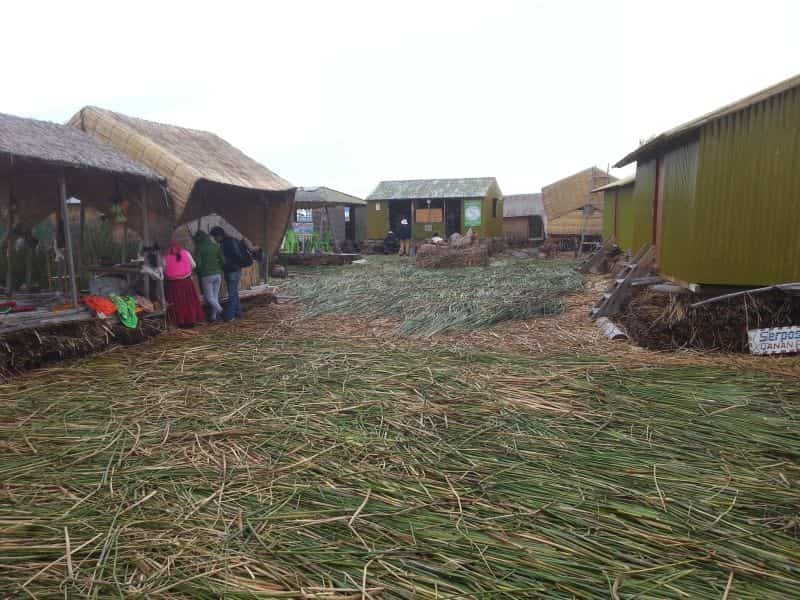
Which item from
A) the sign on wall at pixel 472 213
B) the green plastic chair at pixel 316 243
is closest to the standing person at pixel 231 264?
the green plastic chair at pixel 316 243

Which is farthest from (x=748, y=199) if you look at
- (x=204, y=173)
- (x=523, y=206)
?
(x=523, y=206)

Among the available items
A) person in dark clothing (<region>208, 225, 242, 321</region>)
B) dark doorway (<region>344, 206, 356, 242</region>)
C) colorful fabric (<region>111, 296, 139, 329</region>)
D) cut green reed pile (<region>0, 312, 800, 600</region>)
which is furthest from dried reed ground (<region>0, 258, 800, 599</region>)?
dark doorway (<region>344, 206, 356, 242</region>)

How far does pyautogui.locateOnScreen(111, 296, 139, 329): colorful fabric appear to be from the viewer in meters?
6.73

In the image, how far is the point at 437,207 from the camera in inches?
1085

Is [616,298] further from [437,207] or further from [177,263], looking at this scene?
[437,207]

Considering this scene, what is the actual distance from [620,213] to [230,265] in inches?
420

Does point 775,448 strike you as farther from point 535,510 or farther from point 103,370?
point 103,370

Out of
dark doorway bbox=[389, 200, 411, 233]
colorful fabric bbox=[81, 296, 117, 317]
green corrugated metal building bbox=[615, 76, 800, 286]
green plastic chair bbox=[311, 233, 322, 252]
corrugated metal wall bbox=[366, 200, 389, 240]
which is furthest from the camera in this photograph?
dark doorway bbox=[389, 200, 411, 233]

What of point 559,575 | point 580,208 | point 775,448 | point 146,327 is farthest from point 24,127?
point 580,208

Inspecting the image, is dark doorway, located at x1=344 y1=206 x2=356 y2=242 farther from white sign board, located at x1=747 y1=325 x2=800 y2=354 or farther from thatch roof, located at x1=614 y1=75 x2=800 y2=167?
white sign board, located at x1=747 y1=325 x2=800 y2=354

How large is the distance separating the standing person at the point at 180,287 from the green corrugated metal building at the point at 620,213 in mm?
8347

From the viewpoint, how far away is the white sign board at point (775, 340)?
580cm

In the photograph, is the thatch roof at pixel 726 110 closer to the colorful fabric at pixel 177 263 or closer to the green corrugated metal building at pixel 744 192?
the green corrugated metal building at pixel 744 192

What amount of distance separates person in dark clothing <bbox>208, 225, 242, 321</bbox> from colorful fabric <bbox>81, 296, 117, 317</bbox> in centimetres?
194
